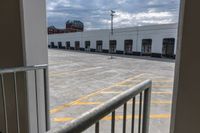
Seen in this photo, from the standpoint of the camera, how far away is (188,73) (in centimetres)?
110

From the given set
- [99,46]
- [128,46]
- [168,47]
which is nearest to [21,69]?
[168,47]

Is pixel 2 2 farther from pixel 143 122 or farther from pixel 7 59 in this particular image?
pixel 143 122

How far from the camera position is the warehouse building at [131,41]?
17.9 meters

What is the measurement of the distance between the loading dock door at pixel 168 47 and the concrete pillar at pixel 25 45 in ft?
56.6

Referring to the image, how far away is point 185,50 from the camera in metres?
1.09

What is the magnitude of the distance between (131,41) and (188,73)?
20.9 meters

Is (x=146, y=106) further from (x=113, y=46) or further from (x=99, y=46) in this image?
(x=99, y=46)

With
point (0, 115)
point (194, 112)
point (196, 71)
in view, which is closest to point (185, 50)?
point (196, 71)

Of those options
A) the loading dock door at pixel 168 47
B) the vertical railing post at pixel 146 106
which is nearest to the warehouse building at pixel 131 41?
the loading dock door at pixel 168 47

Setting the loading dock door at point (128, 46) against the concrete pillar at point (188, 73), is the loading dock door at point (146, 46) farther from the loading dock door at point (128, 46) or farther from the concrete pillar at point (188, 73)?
the concrete pillar at point (188, 73)

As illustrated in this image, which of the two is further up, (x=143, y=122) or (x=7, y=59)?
(x=7, y=59)

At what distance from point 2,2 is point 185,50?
218cm

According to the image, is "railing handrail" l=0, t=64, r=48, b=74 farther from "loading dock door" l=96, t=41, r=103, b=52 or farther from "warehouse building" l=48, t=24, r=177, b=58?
"loading dock door" l=96, t=41, r=103, b=52

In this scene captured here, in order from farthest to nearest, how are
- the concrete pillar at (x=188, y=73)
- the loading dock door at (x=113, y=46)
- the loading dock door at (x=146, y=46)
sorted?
the loading dock door at (x=113, y=46), the loading dock door at (x=146, y=46), the concrete pillar at (x=188, y=73)
